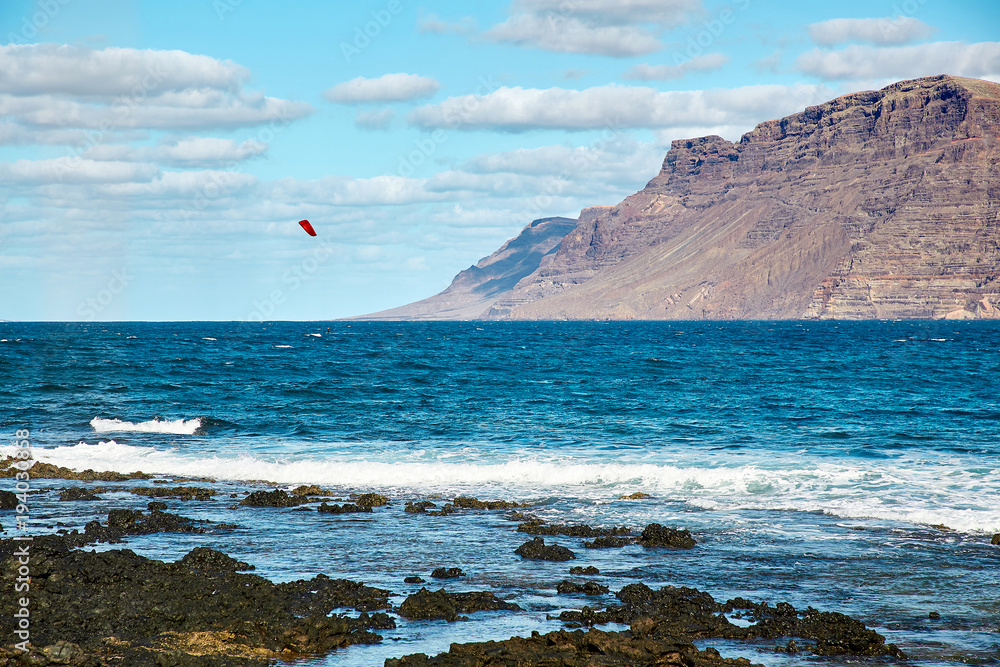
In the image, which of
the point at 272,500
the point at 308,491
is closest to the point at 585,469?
the point at 308,491

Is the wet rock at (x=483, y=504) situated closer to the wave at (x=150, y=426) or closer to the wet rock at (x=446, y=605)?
the wet rock at (x=446, y=605)

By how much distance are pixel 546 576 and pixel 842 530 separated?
6.63 m

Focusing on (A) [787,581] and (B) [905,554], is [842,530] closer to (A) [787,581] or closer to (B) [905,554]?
(B) [905,554]

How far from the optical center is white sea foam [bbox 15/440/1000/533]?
18078 millimetres

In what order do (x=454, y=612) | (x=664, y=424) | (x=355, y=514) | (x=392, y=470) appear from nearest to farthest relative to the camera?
(x=454, y=612), (x=355, y=514), (x=392, y=470), (x=664, y=424)

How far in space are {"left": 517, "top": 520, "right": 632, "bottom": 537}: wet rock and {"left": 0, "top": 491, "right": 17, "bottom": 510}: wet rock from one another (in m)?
10.6

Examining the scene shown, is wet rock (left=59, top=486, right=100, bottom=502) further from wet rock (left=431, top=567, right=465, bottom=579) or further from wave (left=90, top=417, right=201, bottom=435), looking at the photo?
wave (left=90, top=417, right=201, bottom=435)

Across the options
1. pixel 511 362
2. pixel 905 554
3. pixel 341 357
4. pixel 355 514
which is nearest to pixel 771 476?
pixel 905 554

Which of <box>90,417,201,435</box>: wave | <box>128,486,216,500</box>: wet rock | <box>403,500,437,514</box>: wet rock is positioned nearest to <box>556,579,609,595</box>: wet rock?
<box>403,500,437,514</box>: wet rock

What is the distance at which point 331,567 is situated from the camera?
12.9 metres

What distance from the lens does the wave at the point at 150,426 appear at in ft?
102

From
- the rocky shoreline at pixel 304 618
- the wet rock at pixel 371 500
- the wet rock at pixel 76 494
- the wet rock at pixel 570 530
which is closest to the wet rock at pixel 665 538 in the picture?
the wet rock at pixel 570 530

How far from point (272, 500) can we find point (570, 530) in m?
6.96

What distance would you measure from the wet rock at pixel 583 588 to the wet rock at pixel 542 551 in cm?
162
